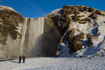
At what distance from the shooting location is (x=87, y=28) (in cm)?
3988

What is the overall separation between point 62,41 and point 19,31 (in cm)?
1819

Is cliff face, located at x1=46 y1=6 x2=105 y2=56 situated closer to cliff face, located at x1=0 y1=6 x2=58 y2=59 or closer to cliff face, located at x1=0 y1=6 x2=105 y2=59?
cliff face, located at x1=0 y1=6 x2=105 y2=59

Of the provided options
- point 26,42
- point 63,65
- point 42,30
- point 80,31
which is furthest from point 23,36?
point 63,65

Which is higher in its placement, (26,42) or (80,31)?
(80,31)

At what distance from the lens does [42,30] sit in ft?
156

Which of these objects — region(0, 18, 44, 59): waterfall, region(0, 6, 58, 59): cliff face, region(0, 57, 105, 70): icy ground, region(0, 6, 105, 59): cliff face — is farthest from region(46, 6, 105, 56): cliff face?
region(0, 57, 105, 70): icy ground

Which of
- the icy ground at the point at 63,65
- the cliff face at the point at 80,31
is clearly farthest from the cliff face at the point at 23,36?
the icy ground at the point at 63,65

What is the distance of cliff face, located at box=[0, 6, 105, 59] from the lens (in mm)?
39969

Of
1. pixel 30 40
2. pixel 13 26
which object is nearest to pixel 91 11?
pixel 30 40

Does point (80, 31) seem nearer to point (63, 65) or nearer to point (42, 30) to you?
point (42, 30)

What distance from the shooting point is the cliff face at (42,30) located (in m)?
40.0

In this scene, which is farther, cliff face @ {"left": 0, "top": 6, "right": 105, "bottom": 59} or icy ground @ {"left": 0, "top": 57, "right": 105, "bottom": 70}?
cliff face @ {"left": 0, "top": 6, "right": 105, "bottom": 59}

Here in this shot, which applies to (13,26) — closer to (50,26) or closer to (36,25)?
(36,25)

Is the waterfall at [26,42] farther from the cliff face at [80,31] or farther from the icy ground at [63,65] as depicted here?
the icy ground at [63,65]
